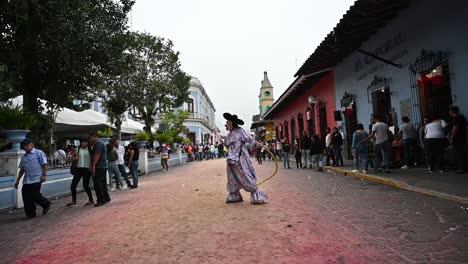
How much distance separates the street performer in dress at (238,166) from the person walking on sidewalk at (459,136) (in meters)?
4.38

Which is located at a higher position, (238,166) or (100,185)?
(238,166)

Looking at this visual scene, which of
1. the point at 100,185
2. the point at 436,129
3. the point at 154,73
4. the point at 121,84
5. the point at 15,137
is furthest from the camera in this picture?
the point at 154,73

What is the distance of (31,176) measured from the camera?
→ 6137 mm

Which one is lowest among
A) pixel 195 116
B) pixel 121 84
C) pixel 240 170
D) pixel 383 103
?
pixel 240 170

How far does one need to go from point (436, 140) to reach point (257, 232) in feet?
19.1

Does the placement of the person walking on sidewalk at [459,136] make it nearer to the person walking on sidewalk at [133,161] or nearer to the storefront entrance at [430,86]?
the storefront entrance at [430,86]

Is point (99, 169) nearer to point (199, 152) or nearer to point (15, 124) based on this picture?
point (15, 124)

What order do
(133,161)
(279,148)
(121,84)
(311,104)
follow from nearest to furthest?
(133,161) < (311,104) < (279,148) < (121,84)

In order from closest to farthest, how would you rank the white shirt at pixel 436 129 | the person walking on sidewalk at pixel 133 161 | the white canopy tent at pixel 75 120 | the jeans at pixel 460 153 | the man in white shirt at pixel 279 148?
the jeans at pixel 460 153
the white shirt at pixel 436 129
the person walking on sidewalk at pixel 133 161
the white canopy tent at pixel 75 120
the man in white shirt at pixel 279 148

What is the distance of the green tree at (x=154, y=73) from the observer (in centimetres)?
2281

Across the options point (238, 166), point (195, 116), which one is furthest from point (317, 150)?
point (195, 116)

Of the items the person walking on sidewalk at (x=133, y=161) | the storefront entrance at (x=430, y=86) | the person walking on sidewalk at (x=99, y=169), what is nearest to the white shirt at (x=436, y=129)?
the storefront entrance at (x=430, y=86)

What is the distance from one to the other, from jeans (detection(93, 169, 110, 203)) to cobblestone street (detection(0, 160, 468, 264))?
0.69m

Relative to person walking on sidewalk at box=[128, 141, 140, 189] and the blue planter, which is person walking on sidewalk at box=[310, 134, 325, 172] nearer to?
person walking on sidewalk at box=[128, 141, 140, 189]
